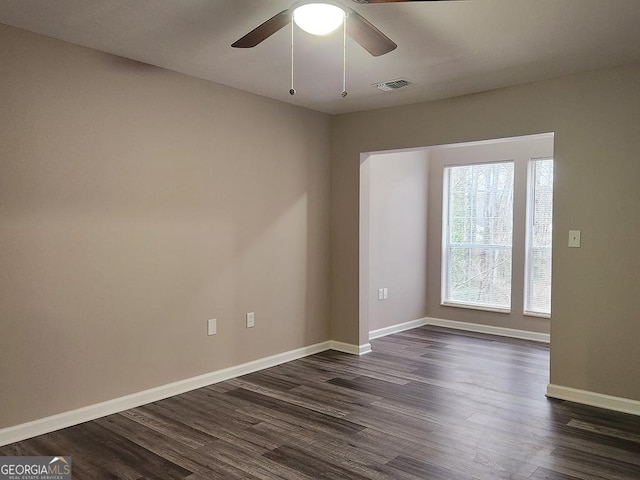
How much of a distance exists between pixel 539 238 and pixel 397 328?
1.87 m

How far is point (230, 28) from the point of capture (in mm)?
2789

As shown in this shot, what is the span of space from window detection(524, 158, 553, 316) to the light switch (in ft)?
6.50

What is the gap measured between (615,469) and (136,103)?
358cm

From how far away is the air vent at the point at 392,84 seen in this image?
12.4 ft

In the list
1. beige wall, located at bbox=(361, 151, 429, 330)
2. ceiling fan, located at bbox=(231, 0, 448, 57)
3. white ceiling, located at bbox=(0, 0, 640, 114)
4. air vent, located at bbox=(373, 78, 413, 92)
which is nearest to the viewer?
ceiling fan, located at bbox=(231, 0, 448, 57)

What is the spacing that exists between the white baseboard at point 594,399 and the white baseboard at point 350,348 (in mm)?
1734

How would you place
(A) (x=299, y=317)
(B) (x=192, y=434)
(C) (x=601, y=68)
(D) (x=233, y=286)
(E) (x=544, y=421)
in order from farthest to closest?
(A) (x=299, y=317)
(D) (x=233, y=286)
(C) (x=601, y=68)
(E) (x=544, y=421)
(B) (x=192, y=434)

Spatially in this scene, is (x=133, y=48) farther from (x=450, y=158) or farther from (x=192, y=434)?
(x=450, y=158)

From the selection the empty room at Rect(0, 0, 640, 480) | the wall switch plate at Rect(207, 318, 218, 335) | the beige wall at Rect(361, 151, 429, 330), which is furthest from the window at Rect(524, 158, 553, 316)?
the wall switch plate at Rect(207, 318, 218, 335)

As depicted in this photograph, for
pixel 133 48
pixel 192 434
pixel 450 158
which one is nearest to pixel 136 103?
pixel 133 48

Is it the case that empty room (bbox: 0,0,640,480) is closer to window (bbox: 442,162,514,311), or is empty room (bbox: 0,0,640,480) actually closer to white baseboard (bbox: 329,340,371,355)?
white baseboard (bbox: 329,340,371,355)

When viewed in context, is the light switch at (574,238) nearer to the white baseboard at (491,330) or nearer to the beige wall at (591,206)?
the beige wall at (591,206)

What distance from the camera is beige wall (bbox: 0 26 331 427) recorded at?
2.90m

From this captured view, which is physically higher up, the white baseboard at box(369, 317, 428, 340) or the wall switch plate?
the wall switch plate
